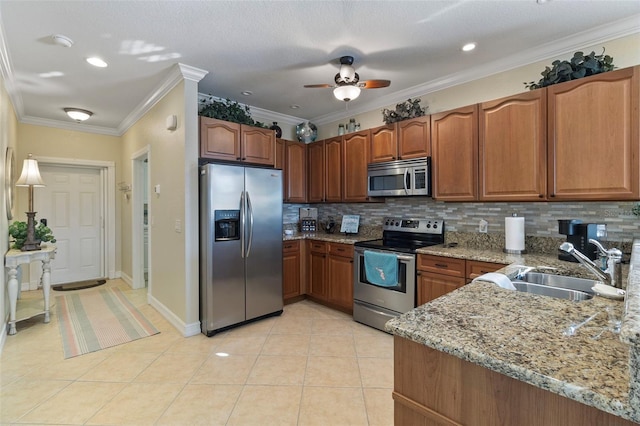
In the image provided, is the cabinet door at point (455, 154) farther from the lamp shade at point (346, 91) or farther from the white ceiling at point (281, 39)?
the lamp shade at point (346, 91)

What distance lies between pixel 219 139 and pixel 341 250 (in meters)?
1.88

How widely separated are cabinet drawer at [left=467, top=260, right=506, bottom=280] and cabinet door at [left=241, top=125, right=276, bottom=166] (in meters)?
2.51

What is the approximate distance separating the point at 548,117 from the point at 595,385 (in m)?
2.35

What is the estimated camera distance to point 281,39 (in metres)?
2.48

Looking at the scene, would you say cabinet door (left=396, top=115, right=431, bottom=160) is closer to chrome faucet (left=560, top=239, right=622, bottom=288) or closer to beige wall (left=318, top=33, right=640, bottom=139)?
beige wall (left=318, top=33, right=640, bottom=139)

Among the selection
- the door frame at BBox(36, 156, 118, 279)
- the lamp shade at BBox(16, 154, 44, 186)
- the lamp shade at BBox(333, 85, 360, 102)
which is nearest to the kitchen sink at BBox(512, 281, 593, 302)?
the lamp shade at BBox(333, 85, 360, 102)

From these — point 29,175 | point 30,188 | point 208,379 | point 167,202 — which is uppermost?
point 29,175

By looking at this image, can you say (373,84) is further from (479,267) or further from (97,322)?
(97,322)

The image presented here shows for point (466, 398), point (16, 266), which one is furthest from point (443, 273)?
point (16, 266)

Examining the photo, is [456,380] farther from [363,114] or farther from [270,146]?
[363,114]

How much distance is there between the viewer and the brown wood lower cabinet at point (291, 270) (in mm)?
3836

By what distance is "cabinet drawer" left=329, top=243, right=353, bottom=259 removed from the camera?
3528 millimetres

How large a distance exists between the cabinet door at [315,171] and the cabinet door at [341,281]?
39.7 inches

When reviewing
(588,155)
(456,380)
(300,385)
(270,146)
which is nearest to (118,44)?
(270,146)
